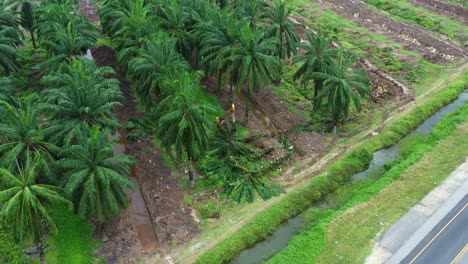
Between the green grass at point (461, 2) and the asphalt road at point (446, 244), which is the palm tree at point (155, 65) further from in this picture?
the green grass at point (461, 2)

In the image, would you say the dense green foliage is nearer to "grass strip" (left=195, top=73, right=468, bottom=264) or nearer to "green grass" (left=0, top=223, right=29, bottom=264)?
"green grass" (left=0, top=223, right=29, bottom=264)

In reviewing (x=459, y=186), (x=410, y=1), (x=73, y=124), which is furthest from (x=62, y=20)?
(x=410, y=1)

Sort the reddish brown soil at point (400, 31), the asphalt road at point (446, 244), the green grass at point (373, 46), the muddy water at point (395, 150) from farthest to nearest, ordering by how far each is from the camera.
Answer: the reddish brown soil at point (400, 31) → the green grass at point (373, 46) → the muddy water at point (395, 150) → the asphalt road at point (446, 244)

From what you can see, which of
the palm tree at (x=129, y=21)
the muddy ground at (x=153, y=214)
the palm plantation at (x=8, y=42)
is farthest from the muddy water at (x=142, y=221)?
the palm plantation at (x=8, y=42)

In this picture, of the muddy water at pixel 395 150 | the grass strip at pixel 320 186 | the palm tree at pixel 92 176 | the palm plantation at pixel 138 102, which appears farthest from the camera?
the muddy water at pixel 395 150

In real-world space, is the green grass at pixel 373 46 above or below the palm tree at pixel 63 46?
below

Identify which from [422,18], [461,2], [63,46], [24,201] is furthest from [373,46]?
[24,201]

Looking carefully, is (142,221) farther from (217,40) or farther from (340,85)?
(340,85)
